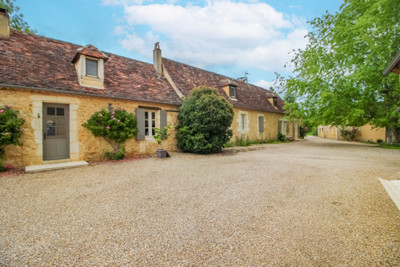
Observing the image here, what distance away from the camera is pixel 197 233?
7.71 feet

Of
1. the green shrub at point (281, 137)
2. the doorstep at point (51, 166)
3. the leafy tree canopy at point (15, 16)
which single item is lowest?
the doorstep at point (51, 166)

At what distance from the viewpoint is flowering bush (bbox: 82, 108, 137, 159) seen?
7277 millimetres

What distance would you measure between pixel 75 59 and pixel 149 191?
689cm

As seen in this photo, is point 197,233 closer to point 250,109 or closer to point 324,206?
point 324,206

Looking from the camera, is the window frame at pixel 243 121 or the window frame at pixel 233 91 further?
the window frame at pixel 243 121

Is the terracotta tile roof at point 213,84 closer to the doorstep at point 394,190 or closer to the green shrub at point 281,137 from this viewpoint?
the green shrub at point 281,137

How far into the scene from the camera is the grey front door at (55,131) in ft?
21.9

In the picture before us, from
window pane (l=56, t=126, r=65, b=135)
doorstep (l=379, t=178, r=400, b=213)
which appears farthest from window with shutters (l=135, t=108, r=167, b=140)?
doorstep (l=379, t=178, r=400, b=213)

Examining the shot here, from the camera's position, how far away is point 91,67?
25.6 feet

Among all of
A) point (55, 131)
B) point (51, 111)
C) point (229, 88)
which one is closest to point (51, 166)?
point (55, 131)

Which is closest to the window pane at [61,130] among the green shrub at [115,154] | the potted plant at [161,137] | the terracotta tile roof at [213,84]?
the green shrub at [115,154]

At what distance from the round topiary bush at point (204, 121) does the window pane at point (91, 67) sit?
4071 mm

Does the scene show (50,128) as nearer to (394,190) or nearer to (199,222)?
(199,222)

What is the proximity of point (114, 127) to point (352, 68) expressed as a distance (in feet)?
47.6
